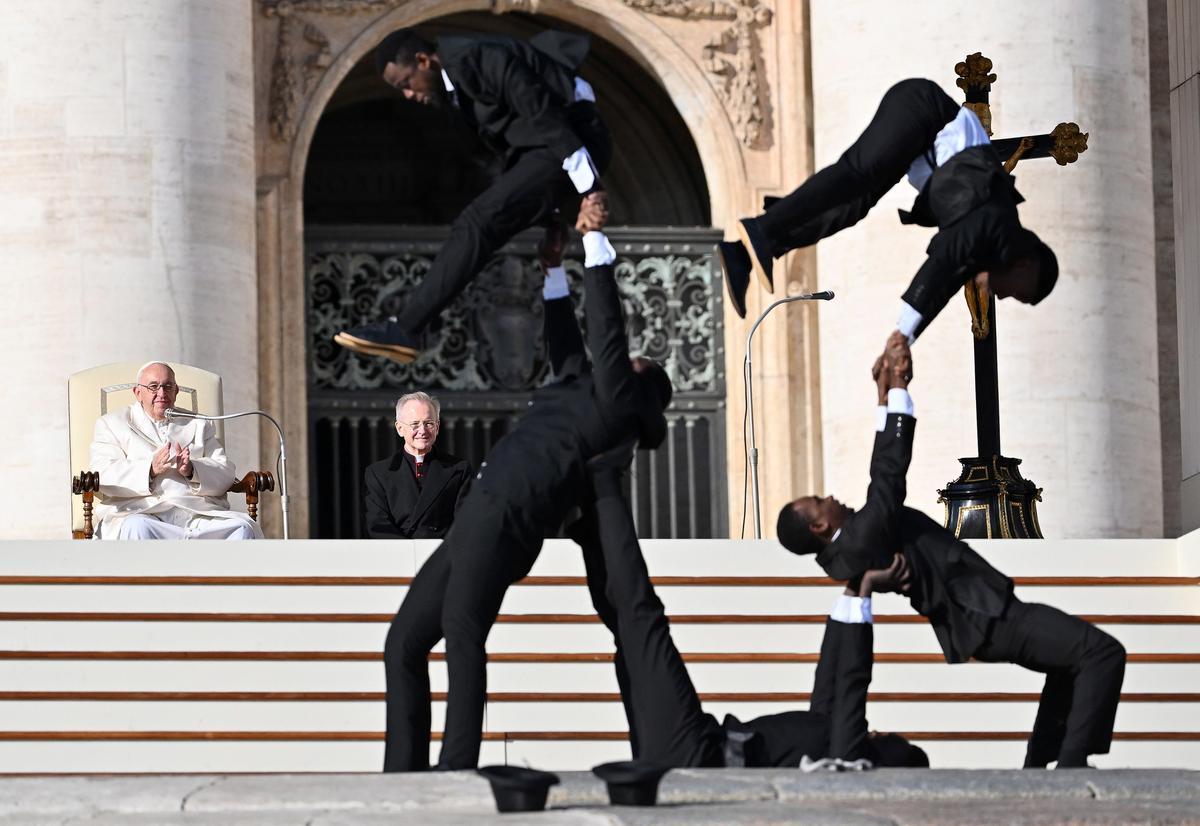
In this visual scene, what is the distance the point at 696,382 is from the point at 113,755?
6939 mm

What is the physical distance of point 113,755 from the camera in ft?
33.1

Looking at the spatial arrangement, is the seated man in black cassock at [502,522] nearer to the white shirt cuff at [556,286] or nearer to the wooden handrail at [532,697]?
the white shirt cuff at [556,286]

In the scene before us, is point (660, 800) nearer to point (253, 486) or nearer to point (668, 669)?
point (668, 669)

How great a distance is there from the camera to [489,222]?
28.3ft

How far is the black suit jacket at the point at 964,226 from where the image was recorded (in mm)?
8938

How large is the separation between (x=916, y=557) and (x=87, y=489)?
184 inches

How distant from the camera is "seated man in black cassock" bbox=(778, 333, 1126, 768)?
8508 mm

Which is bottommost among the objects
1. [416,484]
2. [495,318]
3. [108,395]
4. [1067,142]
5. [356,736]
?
[356,736]

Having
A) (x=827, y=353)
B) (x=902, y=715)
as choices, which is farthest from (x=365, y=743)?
(x=827, y=353)

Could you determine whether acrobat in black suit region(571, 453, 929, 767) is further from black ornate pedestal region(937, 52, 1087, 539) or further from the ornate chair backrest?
the ornate chair backrest

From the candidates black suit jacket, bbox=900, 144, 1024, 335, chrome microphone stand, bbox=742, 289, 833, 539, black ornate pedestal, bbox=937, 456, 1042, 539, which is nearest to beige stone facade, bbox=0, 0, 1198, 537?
chrome microphone stand, bbox=742, 289, 833, 539

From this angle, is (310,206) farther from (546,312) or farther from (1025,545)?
(546,312)

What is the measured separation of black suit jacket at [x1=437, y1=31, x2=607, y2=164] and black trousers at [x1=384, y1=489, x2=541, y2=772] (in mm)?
1101

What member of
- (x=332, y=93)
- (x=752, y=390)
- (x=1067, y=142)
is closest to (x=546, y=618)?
(x=1067, y=142)
